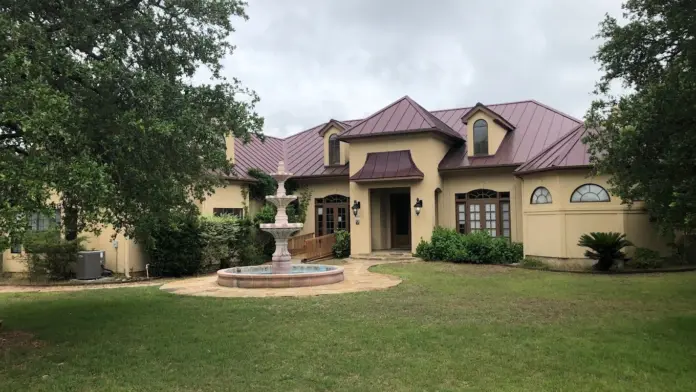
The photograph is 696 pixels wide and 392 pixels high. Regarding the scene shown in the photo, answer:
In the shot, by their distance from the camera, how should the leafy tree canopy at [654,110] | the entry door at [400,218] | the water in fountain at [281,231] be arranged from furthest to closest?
the entry door at [400,218] → the water in fountain at [281,231] → the leafy tree canopy at [654,110]

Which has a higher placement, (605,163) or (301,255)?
(605,163)

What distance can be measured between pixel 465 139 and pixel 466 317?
15471 millimetres

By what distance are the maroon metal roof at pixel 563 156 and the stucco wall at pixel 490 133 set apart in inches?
85.7

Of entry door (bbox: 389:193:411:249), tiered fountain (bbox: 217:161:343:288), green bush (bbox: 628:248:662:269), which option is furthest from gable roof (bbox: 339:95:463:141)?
green bush (bbox: 628:248:662:269)

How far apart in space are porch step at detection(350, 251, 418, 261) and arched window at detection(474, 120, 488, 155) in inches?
207

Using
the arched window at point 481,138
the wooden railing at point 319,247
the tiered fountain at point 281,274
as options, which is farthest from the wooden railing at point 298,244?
the arched window at point 481,138

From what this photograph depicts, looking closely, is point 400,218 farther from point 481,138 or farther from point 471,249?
point 471,249

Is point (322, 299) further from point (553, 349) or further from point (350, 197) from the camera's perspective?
point (350, 197)

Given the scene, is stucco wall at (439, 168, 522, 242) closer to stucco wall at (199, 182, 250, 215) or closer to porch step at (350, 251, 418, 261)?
porch step at (350, 251, 418, 261)

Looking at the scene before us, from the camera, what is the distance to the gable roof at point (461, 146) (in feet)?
72.5

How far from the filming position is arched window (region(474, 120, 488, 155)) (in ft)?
74.1

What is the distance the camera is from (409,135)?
74.0 feet

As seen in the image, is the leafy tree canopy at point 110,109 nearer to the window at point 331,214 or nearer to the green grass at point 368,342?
the green grass at point 368,342

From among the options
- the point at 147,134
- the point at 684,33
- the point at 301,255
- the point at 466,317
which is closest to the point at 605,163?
the point at 684,33
